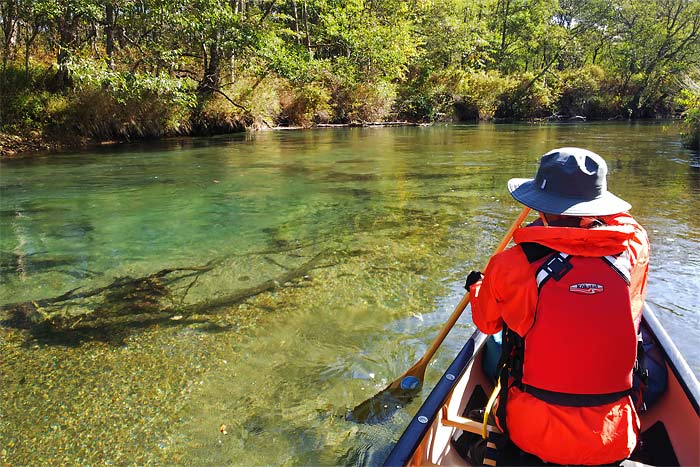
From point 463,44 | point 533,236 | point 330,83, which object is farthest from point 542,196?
point 463,44

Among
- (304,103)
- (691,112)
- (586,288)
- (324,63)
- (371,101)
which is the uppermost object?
(324,63)

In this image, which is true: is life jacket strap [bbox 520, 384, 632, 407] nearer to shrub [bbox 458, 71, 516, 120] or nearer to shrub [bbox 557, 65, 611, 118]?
shrub [bbox 458, 71, 516, 120]

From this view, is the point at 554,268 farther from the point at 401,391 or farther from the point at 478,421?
the point at 401,391

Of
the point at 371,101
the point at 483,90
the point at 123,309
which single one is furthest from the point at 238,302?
the point at 483,90

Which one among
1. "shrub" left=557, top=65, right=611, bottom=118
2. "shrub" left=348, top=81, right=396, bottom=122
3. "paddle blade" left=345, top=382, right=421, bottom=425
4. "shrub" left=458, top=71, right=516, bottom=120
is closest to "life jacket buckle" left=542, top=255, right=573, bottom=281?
"paddle blade" left=345, top=382, right=421, bottom=425

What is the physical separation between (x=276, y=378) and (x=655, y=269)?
15.3ft

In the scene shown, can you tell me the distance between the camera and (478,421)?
8.80 feet

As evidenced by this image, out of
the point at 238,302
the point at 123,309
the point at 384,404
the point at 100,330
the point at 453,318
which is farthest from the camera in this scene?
the point at 238,302

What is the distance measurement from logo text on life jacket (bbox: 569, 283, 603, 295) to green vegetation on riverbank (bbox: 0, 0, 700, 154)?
1446cm

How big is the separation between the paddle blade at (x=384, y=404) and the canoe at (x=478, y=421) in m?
0.71

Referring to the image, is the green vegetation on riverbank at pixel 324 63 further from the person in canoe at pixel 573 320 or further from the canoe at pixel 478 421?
the person in canoe at pixel 573 320

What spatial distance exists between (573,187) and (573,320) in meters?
0.59

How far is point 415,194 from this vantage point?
10023 millimetres

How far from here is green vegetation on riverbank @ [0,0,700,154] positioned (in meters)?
15.6
